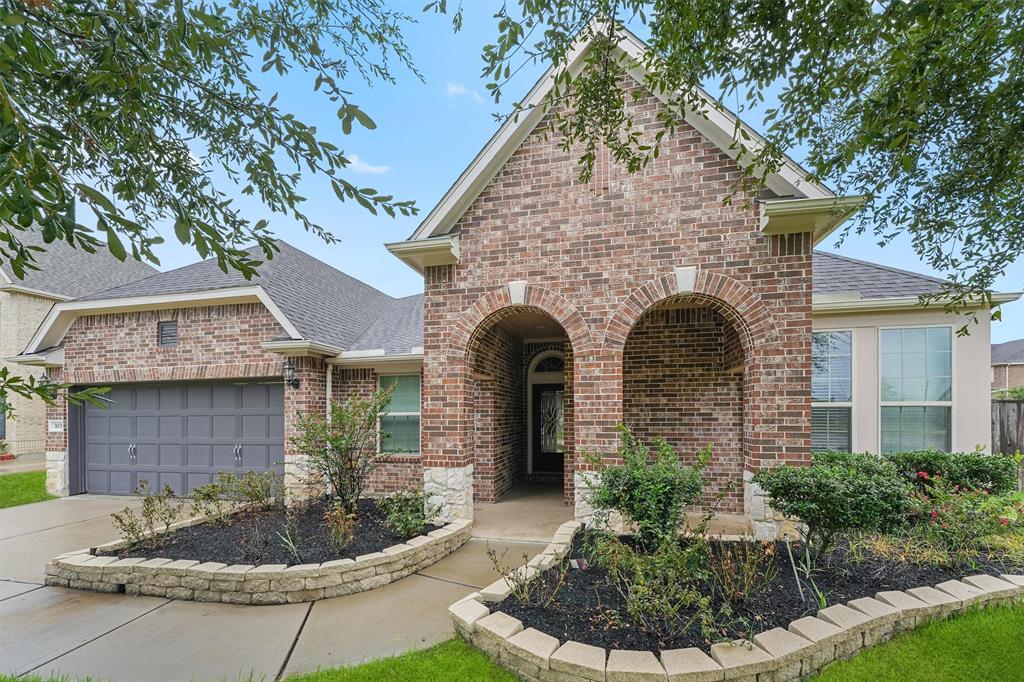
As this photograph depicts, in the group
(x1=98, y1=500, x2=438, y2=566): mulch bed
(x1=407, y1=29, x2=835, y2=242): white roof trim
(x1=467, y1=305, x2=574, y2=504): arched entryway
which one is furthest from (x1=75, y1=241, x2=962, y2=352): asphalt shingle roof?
(x1=98, y1=500, x2=438, y2=566): mulch bed

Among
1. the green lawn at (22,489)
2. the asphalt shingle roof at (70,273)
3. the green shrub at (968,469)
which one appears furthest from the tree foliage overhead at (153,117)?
the asphalt shingle roof at (70,273)

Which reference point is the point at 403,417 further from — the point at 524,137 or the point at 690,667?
the point at 690,667

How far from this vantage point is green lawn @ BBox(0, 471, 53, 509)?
9086 millimetres

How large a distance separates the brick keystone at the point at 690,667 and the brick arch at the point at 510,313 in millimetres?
3717

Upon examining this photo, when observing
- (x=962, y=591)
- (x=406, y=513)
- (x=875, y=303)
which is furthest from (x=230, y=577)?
(x=875, y=303)

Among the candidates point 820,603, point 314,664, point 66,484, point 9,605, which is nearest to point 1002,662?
point 820,603

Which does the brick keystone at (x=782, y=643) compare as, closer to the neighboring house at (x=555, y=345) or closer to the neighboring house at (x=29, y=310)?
the neighboring house at (x=555, y=345)

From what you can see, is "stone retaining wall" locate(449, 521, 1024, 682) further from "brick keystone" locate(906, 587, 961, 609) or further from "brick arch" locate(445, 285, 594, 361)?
"brick arch" locate(445, 285, 594, 361)

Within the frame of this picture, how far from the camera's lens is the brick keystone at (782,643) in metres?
3.11

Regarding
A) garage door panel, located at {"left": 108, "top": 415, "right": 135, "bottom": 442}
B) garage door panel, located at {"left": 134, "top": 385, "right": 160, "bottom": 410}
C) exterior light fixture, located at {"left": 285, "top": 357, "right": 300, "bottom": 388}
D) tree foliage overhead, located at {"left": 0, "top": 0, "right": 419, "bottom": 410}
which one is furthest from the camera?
garage door panel, located at {"left": 108, "top": 415, "right": 135, "bottom": 442}

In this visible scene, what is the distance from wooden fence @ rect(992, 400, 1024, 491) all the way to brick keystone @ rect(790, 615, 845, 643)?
9.16 metres

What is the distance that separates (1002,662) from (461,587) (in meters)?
4.23

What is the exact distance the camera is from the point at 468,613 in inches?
146

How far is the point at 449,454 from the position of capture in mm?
6574
